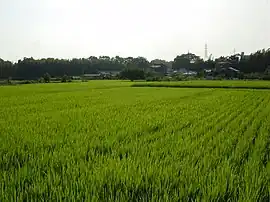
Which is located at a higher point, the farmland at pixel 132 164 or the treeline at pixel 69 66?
the treeline at pixel 69 66

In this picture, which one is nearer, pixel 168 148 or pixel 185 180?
pixel 185 180

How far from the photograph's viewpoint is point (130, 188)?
9.65 ft

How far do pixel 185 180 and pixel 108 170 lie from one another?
834mm

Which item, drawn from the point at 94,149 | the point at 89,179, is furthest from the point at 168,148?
the point at 89,179

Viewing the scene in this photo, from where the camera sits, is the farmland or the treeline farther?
the treeline

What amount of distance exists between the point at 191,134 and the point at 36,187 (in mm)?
3762

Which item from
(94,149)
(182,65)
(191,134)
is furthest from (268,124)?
(182,65)

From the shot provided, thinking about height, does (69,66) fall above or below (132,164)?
above

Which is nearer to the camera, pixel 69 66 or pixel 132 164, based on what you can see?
pixel 132 164

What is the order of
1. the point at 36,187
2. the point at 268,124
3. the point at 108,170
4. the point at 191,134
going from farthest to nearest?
the point at 268,124 → the point at 191,134 → the point at 108,170 → the point at 36,187

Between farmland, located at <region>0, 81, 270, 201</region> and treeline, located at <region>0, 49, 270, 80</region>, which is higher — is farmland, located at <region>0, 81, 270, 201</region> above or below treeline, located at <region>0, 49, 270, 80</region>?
below

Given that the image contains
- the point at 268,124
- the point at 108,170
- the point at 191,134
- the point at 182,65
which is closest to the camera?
the point at 108,170

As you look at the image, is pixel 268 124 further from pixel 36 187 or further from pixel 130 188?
pixel 36 187

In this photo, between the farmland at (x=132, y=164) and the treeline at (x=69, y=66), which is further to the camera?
the treeline at (x=69, y=66)
